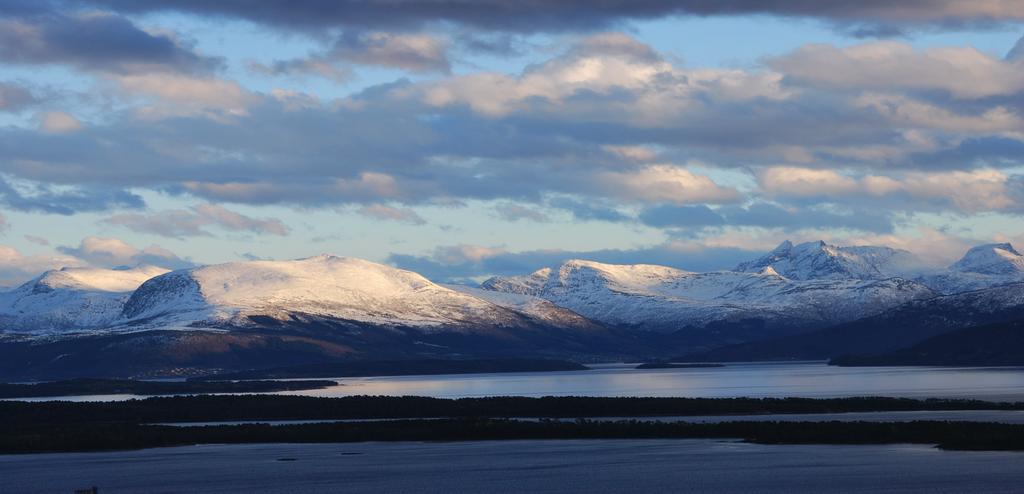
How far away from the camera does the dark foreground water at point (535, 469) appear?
122 m

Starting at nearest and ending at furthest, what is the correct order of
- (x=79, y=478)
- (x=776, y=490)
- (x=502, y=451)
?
(x=776, y=490), (x=79, y=478), (x=502, y=451)

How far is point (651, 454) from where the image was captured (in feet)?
495

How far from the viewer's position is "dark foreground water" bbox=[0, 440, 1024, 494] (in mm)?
122062

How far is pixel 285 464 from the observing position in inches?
5876

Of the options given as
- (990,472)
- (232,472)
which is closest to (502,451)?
(232,472)

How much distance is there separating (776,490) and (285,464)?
161ft

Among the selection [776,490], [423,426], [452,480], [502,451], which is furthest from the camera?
[423,426]

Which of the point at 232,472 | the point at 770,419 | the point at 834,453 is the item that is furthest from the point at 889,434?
the point at 232,472

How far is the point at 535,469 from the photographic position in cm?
13838

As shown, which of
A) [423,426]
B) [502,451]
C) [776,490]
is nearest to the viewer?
[776,490]

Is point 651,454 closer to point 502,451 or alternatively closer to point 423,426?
point 502,451

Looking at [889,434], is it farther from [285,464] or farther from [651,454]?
[285,464]

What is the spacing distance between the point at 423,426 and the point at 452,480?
195 feet

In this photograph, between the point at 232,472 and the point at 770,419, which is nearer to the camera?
the point at 232,472
